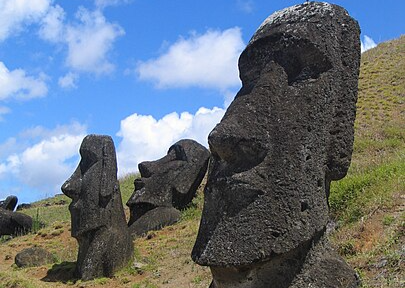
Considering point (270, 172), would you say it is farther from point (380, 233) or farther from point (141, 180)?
point (141, 180)

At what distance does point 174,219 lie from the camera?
14945 millimetres

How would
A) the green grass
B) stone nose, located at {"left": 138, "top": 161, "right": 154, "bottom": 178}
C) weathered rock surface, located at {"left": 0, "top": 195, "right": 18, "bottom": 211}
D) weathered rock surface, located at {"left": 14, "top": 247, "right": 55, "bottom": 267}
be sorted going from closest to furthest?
the green grass
weathered rock surface, located at {"left": 14, "top": 247, "right": 55, "bottom": 267}
stone nose, located at {"left": 138, "top": 161, "right": 154, "bottom": 178}
weathered rock surface, located at {"left": 0, "top": 195, "right": 18, "bottom": 211}

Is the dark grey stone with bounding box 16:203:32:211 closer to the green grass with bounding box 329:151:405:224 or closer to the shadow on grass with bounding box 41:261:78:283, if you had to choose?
the shadow on grass with bounding box 41:261:78:283

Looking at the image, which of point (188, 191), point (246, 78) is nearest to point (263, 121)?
point (246, 78)

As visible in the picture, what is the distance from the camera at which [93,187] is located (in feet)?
36.8

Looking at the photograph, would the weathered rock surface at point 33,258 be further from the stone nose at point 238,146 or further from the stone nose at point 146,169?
the stone nose at point 238,146

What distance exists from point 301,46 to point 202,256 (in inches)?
73.3

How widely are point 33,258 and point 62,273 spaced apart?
4.22ft

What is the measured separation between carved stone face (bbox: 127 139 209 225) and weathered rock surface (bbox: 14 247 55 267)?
129 inches

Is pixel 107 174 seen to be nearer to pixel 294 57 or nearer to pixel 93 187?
pixel 93 187

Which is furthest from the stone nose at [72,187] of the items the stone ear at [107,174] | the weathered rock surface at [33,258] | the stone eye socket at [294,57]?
the stone eye socket at [294,57]

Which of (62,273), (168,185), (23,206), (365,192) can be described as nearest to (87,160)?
(62,273)

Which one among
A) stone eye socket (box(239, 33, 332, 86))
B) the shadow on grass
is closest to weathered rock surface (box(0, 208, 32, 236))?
the shadow on grass

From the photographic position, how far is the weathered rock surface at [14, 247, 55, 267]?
41.0ft
